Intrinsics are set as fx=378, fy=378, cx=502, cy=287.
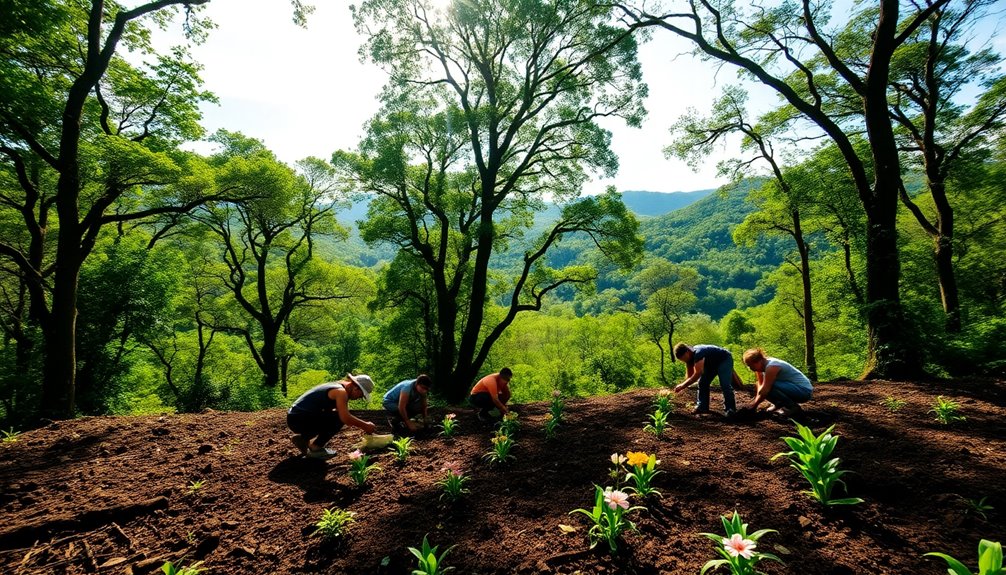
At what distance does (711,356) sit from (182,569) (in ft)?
20.5

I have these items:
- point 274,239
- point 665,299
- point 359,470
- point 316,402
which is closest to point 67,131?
point 316,402

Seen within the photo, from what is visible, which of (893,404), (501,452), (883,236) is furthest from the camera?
(883,236)

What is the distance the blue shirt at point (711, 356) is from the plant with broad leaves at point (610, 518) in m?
3.90

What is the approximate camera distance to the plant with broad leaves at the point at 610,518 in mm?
2378

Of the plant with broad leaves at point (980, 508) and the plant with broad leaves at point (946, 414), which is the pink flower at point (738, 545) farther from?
the plant with broad leaves at point (946, 414)

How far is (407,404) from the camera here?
599 centimetres

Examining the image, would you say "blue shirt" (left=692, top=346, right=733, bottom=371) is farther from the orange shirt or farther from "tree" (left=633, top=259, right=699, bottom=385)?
"tree" (left=633, top=259, right=699, bottom=385)

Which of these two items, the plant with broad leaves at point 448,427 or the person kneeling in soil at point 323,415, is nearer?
the person kneeling in soil at point 323,415

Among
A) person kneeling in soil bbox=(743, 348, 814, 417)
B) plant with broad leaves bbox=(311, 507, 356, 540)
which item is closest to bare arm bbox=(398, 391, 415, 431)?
plant with broad leaves bbox=(311, 507, 356, 540)

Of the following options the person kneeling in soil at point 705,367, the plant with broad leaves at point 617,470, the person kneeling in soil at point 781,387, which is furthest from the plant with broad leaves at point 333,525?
the person kneeling in soil at point 781,387

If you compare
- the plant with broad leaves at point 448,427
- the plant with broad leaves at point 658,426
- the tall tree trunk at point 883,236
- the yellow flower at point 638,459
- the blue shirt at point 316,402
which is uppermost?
the tall tree trunk at point 883,236

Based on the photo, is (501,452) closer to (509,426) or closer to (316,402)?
(509,426)

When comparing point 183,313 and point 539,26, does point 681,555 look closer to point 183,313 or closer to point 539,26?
point 539,26

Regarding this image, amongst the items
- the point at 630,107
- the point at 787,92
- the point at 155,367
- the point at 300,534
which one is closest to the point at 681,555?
the point at 300,534
